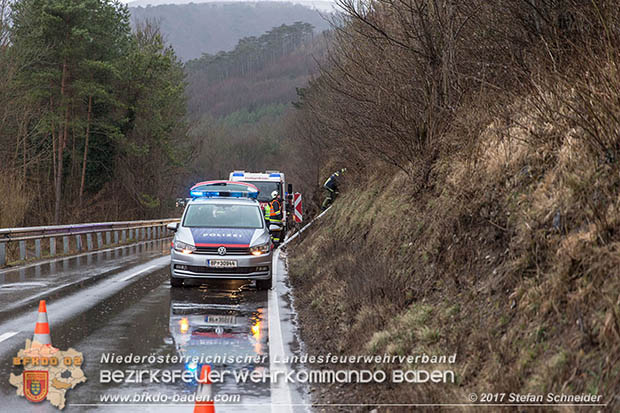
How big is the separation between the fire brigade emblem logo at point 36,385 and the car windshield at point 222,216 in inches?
327

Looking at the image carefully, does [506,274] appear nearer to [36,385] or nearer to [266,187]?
[36,385]

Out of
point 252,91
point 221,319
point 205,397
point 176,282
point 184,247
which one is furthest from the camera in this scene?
point 252,91

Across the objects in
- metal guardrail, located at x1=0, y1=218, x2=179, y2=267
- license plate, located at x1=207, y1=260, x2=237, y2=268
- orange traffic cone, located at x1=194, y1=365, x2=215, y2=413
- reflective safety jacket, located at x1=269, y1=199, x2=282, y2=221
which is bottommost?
metal guardrail, located at x1=0, y1=218, x2=179, y2=267

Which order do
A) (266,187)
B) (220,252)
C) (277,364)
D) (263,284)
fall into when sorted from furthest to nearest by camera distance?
(266,187) < (263,284) < (220,252) < (277,364)

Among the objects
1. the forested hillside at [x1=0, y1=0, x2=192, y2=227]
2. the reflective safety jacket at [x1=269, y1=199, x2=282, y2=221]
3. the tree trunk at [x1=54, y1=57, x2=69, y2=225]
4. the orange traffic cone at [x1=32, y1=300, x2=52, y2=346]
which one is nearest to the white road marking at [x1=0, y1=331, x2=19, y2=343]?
the orange traffic cone at [x1=32, y1=300, x2=52, y2=346]

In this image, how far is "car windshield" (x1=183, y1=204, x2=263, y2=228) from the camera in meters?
15.5

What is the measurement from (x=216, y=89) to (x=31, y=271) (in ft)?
422

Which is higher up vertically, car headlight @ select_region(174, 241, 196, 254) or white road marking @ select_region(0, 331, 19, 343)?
car headlight @ select_region(174, 241, 196, 254)

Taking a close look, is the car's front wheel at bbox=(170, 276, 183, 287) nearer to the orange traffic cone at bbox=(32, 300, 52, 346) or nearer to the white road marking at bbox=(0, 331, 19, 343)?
the white road marking at bbox=(0, 331, 19, 343)

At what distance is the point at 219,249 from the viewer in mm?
14375

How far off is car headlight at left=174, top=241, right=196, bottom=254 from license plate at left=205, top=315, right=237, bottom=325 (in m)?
3.25

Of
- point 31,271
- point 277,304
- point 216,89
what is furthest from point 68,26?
point 216,89

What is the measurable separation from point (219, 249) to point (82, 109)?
3504cm

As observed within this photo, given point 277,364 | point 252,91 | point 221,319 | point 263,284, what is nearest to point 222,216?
point 263,284
